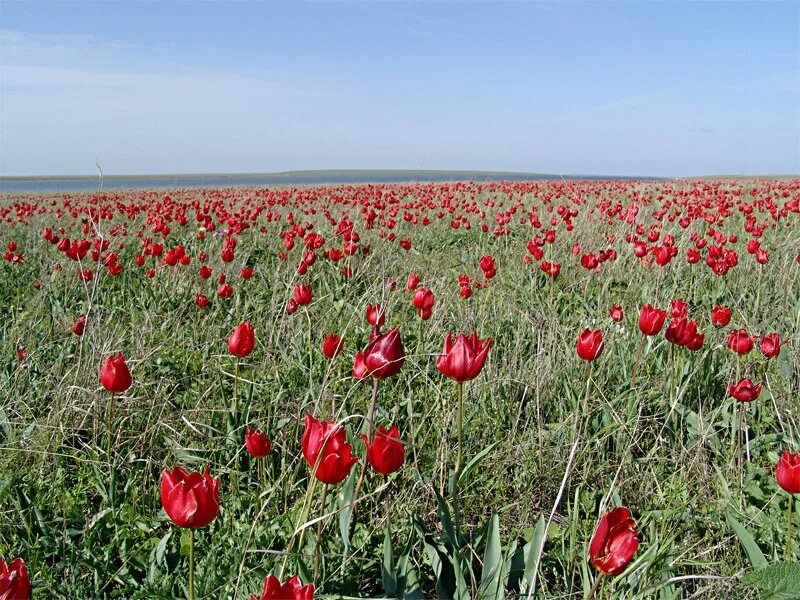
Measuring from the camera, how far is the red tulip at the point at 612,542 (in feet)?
4.08

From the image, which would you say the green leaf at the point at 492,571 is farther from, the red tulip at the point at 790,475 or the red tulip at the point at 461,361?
the red tulip at the point at 790,475

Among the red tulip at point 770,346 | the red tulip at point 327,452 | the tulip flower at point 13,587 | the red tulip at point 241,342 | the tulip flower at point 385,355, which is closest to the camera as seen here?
the tulip flower at point 13,587

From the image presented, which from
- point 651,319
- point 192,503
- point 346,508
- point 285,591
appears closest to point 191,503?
point 192,503

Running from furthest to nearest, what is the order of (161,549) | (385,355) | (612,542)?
1. (161,549)
2. (385,355)
3. (612,542)

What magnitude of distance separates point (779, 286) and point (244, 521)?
3739 millimetres

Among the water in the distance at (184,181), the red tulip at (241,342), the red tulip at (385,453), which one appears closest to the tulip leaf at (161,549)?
the red tulip at (241,342)

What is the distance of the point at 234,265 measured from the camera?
5.26 metres

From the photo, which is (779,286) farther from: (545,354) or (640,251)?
(545,354)

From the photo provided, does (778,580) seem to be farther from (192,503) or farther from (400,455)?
(192,503)

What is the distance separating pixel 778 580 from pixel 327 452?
101 cm

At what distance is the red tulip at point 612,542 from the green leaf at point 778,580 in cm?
41

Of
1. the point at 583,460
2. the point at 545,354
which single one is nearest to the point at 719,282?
the point at 545,354

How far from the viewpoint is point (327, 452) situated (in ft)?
4.65

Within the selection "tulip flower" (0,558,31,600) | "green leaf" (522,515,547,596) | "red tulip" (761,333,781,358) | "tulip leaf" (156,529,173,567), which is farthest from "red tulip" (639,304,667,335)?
"tulip flower" (0,558,31,600)
